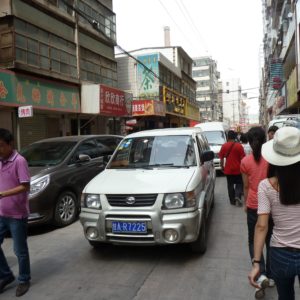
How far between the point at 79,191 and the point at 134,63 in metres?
23.3

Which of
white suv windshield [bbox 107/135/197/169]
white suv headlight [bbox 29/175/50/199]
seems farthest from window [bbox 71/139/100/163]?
white suv windshield [bbox 107/135/197/169]

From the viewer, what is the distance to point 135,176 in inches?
211

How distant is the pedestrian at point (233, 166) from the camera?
27.3 ft

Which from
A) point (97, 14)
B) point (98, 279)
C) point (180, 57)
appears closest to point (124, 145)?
point (98, 279)

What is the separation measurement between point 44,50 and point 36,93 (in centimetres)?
249

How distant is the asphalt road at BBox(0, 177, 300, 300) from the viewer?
13.2 feet

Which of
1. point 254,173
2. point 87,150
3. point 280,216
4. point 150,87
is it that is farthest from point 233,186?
point 150,87

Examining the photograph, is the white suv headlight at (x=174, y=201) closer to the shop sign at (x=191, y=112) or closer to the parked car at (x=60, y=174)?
the parked car at (x=60, y=174)

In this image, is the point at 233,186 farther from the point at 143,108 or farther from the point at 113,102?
the point at 143,108

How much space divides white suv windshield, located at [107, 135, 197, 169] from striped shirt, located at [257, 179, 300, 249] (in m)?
3.32

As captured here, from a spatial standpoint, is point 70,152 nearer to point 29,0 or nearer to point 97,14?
point 29,0

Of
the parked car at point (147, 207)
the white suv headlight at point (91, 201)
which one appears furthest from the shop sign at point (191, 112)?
the white suv headlight at point (91, 201)

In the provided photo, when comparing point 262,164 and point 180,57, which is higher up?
point 180,57

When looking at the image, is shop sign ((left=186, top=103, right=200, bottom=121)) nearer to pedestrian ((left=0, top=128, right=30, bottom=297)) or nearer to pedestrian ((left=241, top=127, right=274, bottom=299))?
pedestrian ((left=241, top=127, right=274, bottom=299))
